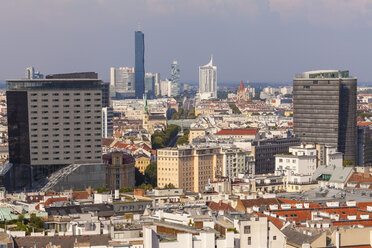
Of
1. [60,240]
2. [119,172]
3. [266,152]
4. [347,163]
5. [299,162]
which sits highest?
[60,240]

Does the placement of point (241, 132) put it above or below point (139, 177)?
above

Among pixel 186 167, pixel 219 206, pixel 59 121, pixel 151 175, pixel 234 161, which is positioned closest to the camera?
pixel 219 206

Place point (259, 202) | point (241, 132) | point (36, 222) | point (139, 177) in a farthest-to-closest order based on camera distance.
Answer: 1. point (241, 132)
2. point (139, 177)
3. point (259, 202)
4. point (36, 222)

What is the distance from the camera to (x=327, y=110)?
184 m

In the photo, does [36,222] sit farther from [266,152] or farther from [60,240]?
[266,152]

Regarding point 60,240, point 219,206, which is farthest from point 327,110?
point 60,240

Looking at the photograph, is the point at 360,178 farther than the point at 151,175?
No

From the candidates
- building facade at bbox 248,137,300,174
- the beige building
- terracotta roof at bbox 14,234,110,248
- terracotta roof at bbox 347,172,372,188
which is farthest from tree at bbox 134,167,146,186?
terracotta roof at bbox 14,234,110,248

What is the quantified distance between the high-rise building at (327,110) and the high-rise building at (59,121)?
51.4 meters

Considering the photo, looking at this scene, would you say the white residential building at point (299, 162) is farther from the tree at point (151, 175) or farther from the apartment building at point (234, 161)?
the tree at point (151, 175)

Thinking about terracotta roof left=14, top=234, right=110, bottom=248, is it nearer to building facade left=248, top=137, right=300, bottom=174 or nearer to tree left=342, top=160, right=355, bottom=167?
building facade left=248, top=137, right=300, bottom=174

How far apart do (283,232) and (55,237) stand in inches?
539

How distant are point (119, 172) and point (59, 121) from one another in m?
12.0

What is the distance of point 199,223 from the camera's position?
63281 mm
